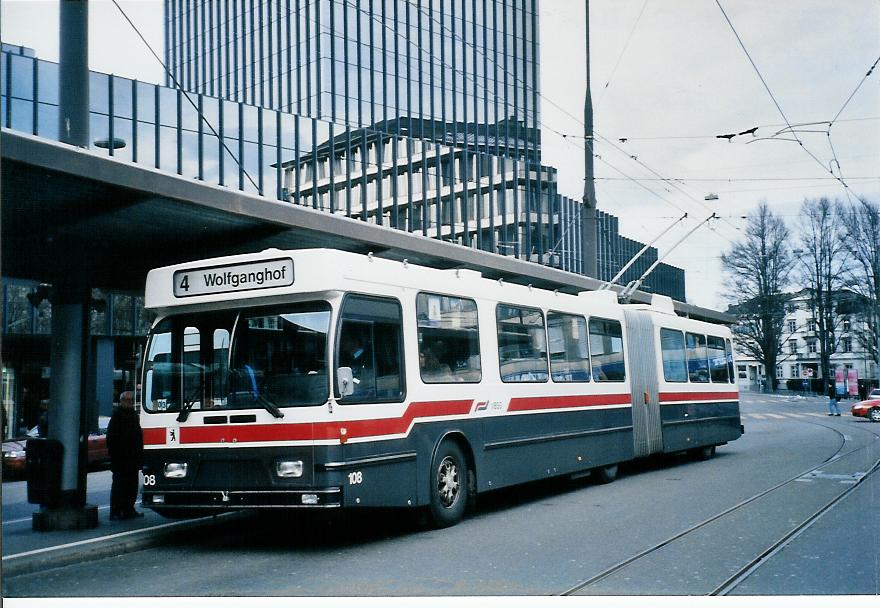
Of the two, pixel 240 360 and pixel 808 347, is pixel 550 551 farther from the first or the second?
pixel 808 347

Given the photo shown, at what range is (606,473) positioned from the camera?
51.0 feet

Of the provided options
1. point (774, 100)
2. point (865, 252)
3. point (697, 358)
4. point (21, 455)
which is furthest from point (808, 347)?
point (21, 455)

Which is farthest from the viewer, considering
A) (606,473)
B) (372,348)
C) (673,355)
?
(673,355)

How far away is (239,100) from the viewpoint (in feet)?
149

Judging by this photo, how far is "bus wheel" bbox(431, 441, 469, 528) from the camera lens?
10.5m

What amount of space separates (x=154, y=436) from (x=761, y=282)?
93.5 feet

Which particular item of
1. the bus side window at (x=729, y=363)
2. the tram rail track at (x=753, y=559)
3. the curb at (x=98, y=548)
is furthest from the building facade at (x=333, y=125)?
the curb at (x=98, y=548)

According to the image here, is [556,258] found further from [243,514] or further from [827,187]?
[243,514]

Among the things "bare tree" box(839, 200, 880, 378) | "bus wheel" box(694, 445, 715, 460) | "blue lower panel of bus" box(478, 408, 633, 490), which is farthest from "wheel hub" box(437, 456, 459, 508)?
"bus wheel" box(694, 445, 715, 460)

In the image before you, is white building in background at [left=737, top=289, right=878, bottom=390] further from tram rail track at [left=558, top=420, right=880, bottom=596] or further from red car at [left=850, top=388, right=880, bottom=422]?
tram rail track at [left=558, top=420, right=880, bottom=596]

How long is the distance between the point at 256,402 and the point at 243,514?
3.37m

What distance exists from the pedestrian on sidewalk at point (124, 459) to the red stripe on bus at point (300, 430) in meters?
2.49

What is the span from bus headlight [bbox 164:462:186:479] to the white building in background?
53.0 feet

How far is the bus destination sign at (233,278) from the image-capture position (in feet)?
31.0
